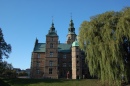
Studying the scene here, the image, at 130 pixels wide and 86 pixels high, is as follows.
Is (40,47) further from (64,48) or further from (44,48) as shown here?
(64,48)

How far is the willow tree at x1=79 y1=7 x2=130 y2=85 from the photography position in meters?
28.9

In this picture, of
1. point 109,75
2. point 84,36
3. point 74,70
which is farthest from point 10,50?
point 109,75

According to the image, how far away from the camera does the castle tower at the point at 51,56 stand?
59750 mm

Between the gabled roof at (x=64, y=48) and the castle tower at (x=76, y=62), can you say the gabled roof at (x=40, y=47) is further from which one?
the castle tower at (x=76, y=62)

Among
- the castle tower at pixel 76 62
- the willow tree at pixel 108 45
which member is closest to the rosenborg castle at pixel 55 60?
the castle tower at pixel 76 62

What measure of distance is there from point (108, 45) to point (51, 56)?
32459 millimetres

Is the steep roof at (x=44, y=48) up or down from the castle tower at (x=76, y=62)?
up

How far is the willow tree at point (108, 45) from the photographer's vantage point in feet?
94.8

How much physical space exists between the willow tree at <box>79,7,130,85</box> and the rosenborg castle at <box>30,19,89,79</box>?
1034 inches

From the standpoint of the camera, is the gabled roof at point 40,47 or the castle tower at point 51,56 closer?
the castle tower at point 51,56

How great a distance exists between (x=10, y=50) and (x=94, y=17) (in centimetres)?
2512

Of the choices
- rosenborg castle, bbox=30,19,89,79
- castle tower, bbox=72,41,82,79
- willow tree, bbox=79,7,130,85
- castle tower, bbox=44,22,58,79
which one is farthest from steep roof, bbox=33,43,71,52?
willow tree, bbox=79,7,130,85

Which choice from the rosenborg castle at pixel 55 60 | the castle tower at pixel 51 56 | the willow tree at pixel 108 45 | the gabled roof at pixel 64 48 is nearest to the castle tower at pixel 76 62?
the rosenborg castle at pixel 55 60

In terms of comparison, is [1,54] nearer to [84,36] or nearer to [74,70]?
[74,70]
